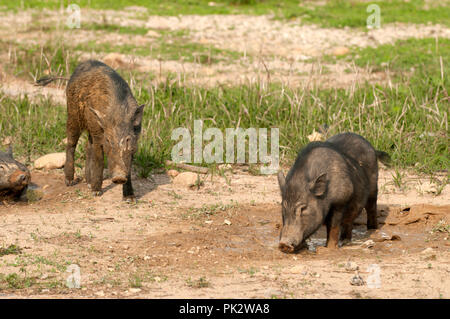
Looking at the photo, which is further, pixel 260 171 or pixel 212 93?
pixel 212 93

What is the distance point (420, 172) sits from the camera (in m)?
8.18

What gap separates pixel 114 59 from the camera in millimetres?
11844

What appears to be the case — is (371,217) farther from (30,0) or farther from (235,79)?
(30,0)

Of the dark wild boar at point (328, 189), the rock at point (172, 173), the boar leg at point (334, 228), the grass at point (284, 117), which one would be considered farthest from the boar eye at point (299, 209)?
the grass at point (284, 117)

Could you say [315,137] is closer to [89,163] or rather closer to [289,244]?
[89,163]

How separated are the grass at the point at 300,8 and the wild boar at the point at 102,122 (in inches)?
330

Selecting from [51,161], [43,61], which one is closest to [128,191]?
[51,161]

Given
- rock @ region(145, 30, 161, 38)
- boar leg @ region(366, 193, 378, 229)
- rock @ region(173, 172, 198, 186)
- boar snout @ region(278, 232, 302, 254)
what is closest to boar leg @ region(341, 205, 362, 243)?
boar leg @ region(366, 193, 378, 229)

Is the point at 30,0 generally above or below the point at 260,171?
above

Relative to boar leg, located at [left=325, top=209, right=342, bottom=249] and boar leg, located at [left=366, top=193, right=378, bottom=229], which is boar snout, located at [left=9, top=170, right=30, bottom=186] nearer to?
boar leg, located at [left=325, top=209, right=342, bottom=249]

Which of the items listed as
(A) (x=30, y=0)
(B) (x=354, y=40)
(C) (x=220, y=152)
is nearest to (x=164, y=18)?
(A) (x=30, y=0)

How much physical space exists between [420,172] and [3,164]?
447 cm

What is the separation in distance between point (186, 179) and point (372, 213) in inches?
83.5

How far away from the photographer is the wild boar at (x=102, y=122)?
6887mm
